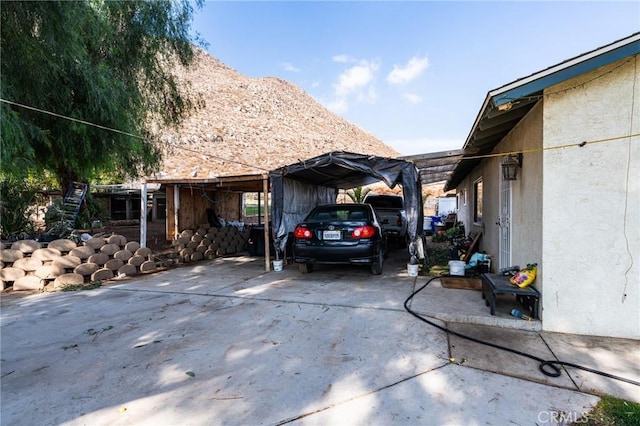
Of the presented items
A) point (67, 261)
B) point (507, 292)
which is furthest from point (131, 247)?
point (507, 292)

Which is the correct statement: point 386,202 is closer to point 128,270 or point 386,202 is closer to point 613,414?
point 128,270

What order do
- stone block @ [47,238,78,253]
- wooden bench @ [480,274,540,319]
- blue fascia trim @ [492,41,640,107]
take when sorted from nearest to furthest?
blue fascia trim @ [492,41,640,107] < wooden bench @ [480,274,540,319] < stone block @ [47,238,78,253]

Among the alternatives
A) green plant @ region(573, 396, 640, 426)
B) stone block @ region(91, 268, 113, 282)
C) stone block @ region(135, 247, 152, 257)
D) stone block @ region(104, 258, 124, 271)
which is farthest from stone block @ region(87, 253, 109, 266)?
green plant @ region(573, 396, 640, 426)

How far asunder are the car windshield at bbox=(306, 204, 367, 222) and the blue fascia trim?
12.0 ft

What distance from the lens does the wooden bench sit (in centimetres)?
403

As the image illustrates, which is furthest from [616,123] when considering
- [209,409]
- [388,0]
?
[388,0]

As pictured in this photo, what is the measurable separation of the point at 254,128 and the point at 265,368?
52.9 metres

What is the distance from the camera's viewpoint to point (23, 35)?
18.4ft

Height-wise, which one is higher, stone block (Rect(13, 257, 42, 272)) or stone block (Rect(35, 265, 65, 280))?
stone block (Rect(13, 257, 42, 272))

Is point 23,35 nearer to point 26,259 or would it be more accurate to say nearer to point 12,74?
point 12,74

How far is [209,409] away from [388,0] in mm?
11441

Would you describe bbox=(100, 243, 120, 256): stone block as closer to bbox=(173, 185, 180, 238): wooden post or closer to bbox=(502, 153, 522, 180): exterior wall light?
bbox=(173, 185, 180, 238): wooden post

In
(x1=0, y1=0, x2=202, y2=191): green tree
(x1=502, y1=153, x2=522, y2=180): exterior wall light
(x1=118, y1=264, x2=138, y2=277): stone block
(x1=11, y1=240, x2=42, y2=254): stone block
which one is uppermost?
(x1=0, y1=0, x2=202, y2=191): green tree

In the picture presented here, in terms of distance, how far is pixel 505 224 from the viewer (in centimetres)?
611
